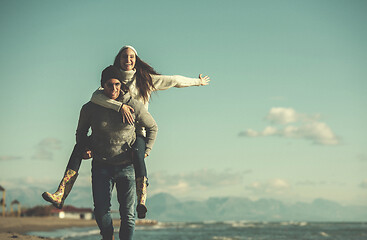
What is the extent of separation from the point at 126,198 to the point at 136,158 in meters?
0.42

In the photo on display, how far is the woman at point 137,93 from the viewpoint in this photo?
449 cm

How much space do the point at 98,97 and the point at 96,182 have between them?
2.75 feet

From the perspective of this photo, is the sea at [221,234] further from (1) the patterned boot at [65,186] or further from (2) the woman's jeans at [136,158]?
(2) the woman's jeans at [136,158]

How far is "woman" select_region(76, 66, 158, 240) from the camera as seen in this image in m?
4.51

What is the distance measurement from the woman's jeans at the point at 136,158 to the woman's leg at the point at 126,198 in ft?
0.30

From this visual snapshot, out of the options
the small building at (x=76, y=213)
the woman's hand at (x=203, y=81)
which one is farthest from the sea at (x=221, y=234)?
the small building at (x=76, y=213)

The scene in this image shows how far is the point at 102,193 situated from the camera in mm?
4520

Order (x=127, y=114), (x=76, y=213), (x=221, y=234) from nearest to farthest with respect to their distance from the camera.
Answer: (x=127, y=114) < (x=221, y=234) < (x=76, y=213)

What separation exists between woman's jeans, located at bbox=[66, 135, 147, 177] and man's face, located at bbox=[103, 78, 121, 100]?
0.50 m

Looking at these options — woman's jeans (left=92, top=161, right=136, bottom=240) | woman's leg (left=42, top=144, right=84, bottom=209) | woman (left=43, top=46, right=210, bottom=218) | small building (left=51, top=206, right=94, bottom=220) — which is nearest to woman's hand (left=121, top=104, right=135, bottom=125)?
woman (left=43, top=46, right=210, bottom=218)

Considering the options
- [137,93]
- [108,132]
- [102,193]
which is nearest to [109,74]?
[137,93]

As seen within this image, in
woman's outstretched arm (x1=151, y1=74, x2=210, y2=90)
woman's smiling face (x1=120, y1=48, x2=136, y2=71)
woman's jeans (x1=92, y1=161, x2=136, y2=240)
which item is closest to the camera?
woman's jeans (x1=92, y1=161, x2=136, y2=240)

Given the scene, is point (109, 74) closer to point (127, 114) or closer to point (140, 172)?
point (127, 114)

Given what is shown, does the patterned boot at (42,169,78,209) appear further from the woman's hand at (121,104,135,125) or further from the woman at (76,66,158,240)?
the woman's hand at (121,104,135,125)
